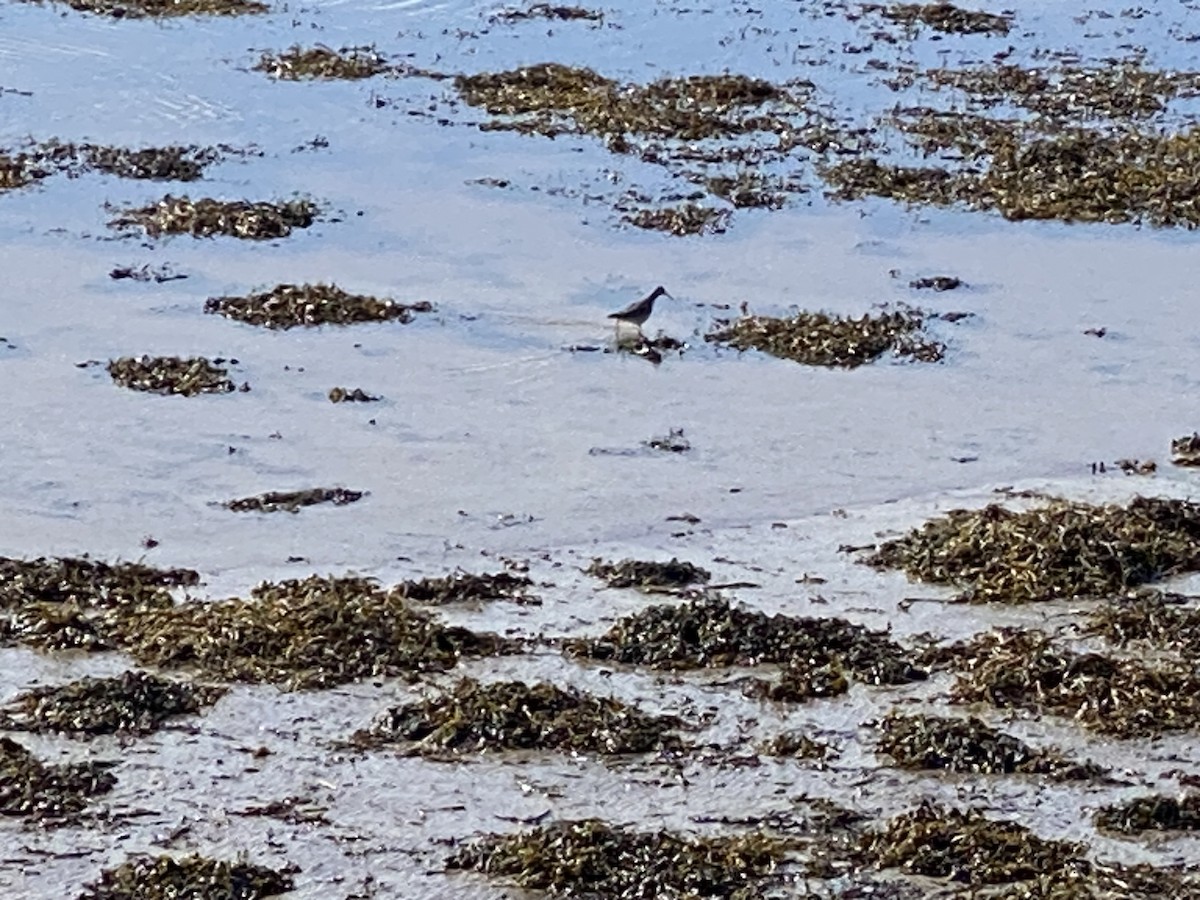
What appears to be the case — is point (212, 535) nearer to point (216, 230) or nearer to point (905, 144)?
point (216, 230)

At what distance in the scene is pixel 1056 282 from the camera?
41.5 ft

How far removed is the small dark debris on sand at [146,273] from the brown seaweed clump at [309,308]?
0.51 metres

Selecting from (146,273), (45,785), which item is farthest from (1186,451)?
(146,273)

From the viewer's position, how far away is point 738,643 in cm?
775

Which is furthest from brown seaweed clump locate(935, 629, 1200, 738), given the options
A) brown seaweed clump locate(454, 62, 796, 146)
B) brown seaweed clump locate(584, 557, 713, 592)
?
brown seaweed clump locate(454, 62, 796, 146)

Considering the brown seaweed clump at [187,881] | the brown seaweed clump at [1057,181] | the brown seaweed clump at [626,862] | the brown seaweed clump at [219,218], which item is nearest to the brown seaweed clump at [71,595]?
the brown seaweed clump at [187,881]

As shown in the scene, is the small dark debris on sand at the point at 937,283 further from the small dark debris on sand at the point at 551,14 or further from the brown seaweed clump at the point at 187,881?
the small dark debris on sand at the point at 551,14

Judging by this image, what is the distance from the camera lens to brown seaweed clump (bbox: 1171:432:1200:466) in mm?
9844

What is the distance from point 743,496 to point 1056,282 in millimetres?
3984

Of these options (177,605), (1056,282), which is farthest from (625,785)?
(1056,282)

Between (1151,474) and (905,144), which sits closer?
(1151,474)

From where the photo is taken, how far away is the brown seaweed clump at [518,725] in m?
7.02

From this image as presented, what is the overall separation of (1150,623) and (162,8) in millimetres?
13537

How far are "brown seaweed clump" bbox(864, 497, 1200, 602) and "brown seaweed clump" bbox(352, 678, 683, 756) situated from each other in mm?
1707
